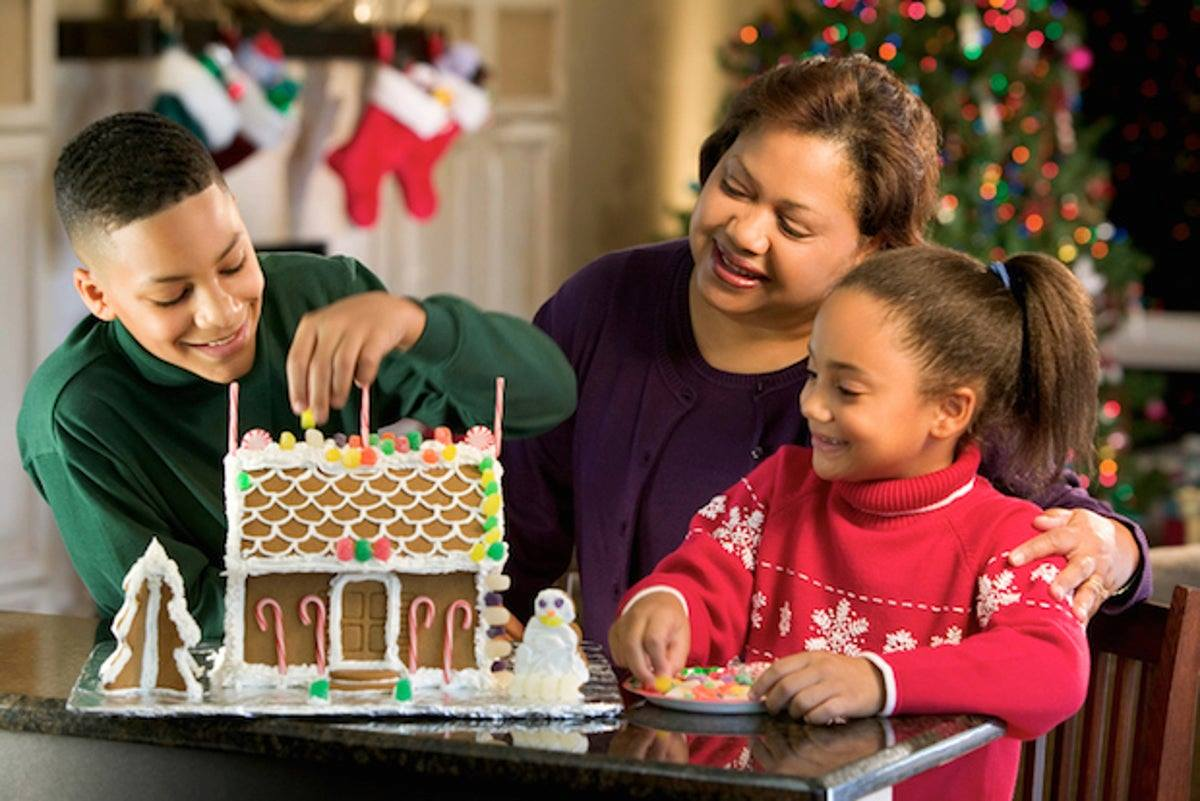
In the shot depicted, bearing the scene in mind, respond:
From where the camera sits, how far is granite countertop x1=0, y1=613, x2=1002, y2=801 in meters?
1.46

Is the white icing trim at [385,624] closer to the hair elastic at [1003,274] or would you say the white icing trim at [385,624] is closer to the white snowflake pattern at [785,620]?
the white snowflake pattern at [785,620]

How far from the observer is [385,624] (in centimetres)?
163

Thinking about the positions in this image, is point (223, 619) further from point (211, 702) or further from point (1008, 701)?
point (1008, 701)

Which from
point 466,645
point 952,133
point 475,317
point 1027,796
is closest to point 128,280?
point 475,317

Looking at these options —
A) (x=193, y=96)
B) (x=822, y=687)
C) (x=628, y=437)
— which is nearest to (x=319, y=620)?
(x=822, y=687)

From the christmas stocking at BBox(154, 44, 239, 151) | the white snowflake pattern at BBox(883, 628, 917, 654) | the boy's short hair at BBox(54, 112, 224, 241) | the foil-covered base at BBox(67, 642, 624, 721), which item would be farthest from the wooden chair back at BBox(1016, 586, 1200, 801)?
the christmas stocking at BBox(154, 44, 239, 151)

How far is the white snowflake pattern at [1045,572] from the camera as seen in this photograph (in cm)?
173

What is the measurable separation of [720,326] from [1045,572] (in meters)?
0.66

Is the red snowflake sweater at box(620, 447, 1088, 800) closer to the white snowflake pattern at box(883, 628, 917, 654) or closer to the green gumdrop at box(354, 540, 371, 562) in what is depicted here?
the white snowflake pattern at box(883, 628, 917, 654)

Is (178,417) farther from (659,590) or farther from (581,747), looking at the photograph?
(581,747)

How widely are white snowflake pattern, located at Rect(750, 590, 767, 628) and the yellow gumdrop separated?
34cm

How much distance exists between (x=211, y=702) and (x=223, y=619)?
0.78 ft

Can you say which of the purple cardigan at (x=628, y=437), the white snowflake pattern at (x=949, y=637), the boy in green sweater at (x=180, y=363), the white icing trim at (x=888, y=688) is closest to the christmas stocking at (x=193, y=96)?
the purple cardigan at (x=628, y=437)

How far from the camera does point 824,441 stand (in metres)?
1.82
